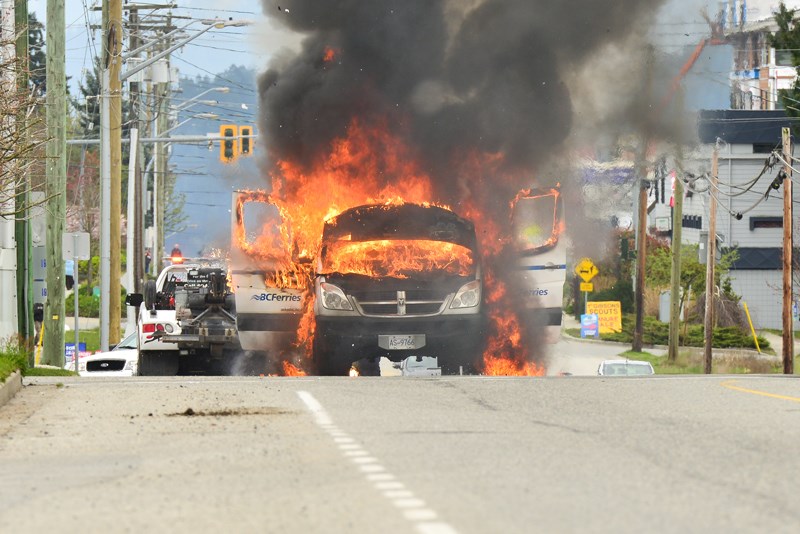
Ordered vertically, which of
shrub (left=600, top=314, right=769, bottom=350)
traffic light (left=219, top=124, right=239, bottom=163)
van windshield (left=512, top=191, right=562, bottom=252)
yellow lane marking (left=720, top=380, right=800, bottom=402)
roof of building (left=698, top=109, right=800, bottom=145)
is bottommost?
shrub (left=600, top=314, right=769, bottom=350)

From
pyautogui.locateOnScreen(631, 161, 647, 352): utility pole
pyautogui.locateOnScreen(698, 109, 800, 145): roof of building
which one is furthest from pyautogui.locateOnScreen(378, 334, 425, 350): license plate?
pyautogui.locateOnScreen(698, 109, 800, 145): roof of building

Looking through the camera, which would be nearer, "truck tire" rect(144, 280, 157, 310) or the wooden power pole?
"truck tire" rect(144, 280, 157, 310)

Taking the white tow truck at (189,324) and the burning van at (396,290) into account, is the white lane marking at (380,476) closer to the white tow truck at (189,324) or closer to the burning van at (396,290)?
the burning van at (396,290)

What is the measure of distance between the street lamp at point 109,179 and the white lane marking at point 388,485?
2045cm

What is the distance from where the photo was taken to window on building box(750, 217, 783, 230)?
65.6 metres

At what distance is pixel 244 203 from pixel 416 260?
8.99ft

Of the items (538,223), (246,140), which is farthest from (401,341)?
(246,140)

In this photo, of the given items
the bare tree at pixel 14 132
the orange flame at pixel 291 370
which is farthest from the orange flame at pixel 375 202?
Answer: the bare tree at pixel 14 132

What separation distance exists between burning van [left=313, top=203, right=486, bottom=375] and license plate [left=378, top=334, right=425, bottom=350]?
1 cm

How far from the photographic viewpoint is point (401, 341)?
20.8 meters

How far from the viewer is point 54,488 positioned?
28.9 ft

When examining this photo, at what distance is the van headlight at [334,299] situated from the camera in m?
20.6

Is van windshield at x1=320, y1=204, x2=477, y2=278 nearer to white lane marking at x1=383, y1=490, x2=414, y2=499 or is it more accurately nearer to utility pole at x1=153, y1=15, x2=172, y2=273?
white lane marking at x1=383, y1=490, x2=414, y2=499

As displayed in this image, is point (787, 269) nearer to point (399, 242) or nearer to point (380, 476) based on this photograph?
point (399, 242)
